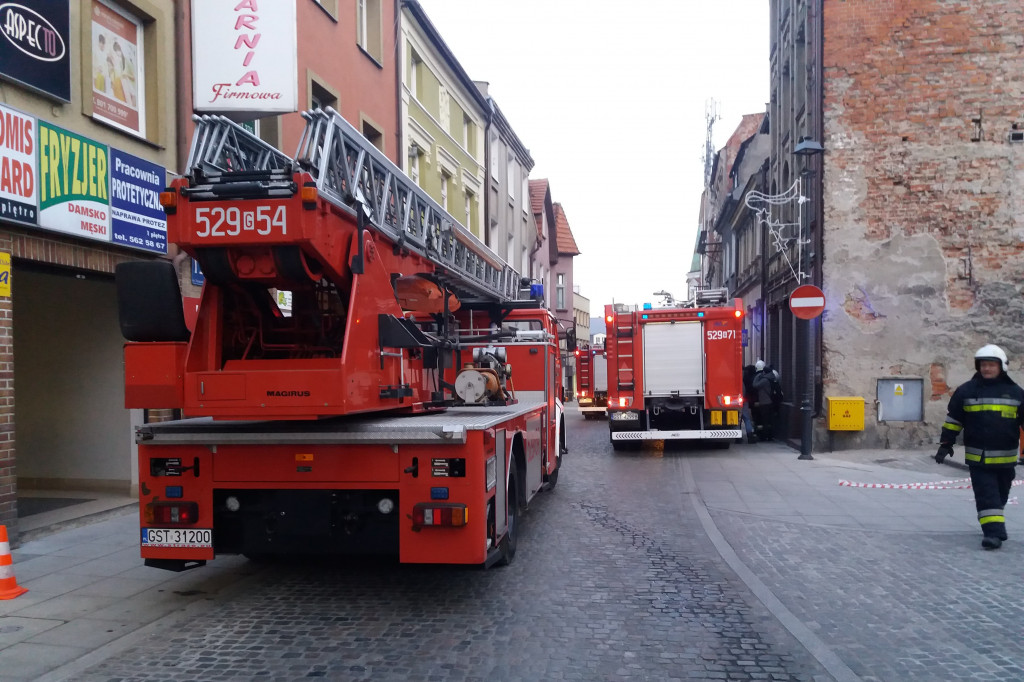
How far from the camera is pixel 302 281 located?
5.27m

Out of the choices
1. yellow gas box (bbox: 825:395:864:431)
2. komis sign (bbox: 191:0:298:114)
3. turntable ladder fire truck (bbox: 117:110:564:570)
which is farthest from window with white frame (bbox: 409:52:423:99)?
turntable ladder fire truck (bbox: 117:110:564:570)

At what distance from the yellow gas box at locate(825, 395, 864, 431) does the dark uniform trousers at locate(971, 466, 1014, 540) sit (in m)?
7.27

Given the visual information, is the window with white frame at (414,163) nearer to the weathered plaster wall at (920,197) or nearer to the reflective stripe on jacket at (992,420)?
the weathered plaster wall at (920,197)

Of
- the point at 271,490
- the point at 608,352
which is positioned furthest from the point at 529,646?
the point at 608,352

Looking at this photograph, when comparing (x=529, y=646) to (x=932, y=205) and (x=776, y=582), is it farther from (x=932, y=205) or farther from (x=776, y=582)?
(x=932, y=205)

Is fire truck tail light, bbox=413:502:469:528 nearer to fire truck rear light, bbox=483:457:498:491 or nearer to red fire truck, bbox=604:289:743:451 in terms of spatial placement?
fire truck rear light, bbox=483:457:498:491

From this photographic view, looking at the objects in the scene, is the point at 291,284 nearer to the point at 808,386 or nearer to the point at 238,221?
the point at 238,221

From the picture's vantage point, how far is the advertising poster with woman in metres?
8.67

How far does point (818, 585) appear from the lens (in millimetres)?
6035

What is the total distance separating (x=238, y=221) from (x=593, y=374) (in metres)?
17.8

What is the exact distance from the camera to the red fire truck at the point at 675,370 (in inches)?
584

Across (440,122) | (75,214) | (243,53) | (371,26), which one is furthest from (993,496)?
(440,122)

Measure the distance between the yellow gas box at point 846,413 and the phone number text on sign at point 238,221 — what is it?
1206 cm

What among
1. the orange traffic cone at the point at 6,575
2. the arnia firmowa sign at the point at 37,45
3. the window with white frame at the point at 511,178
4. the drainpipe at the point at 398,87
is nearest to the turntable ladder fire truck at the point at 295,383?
the orange traffic cone at the point at 6,575
